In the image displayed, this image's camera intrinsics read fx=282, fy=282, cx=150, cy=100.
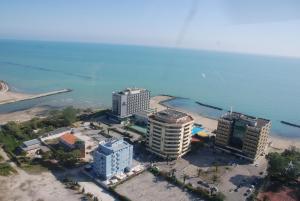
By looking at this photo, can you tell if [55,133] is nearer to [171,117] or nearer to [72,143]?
[72,143]

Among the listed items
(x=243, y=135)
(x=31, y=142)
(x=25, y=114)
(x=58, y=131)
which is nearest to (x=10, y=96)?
(x=25, y=114)

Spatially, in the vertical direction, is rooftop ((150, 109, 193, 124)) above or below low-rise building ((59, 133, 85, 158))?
above

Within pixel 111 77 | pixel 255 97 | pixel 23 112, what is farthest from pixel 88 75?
pixel 255 97

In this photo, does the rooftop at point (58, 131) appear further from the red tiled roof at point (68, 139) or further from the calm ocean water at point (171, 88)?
the calm ocean water at point (171, 88)

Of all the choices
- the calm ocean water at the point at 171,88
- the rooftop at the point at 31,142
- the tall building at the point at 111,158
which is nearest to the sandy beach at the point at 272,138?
the calm ocean water at the point at 171,88

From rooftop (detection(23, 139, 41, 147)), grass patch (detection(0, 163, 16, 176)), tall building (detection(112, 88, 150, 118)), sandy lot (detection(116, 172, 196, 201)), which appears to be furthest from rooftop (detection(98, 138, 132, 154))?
tall building (detection(112, 88, 150, 118))

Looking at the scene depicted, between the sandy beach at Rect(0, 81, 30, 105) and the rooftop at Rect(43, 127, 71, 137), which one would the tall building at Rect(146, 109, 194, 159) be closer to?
the rooftop at Rect(43, 127, 71, 137)
